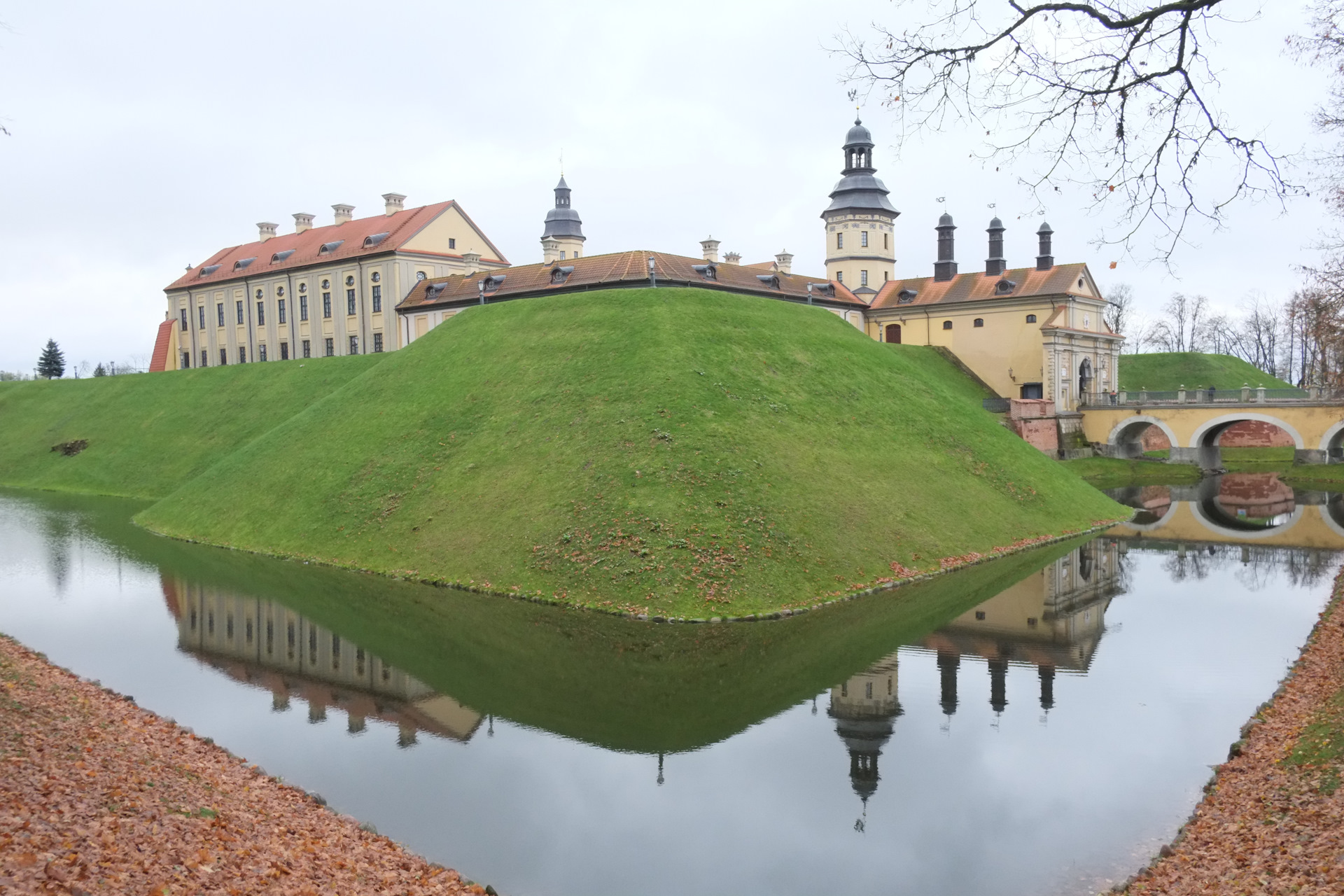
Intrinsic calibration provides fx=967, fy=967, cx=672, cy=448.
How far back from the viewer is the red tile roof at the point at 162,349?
90938mm

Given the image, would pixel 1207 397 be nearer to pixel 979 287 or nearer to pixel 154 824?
pixel 979 287

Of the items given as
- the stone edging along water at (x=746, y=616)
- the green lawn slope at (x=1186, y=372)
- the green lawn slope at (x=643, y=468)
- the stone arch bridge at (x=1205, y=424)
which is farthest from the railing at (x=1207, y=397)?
the stone edging along water at (x=746, y=616)

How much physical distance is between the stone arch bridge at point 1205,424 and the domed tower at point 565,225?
55.0 m

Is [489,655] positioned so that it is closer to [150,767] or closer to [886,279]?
[150,767]

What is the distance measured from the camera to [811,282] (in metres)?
78.4

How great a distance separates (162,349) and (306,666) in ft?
262

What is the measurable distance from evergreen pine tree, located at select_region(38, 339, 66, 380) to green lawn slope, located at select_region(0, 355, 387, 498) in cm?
2928

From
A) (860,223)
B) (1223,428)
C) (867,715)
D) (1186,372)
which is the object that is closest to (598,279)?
(860,223)

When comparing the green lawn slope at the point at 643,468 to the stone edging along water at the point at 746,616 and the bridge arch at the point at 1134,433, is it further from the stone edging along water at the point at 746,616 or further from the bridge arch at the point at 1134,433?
the bridge arch at the point at 1134,433

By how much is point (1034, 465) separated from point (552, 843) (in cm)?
3876

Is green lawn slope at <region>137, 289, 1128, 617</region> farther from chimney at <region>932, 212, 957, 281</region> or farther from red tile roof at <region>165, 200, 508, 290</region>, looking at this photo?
chimney at <region>932, 212, 957, 281</region>

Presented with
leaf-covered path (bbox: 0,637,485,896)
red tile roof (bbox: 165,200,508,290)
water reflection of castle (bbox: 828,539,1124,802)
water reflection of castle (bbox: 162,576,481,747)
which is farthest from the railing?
leaf-covered path (bbox: 0,637,485,896)

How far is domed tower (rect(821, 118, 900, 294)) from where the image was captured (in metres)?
89.9

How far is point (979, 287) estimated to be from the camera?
81.9 m
